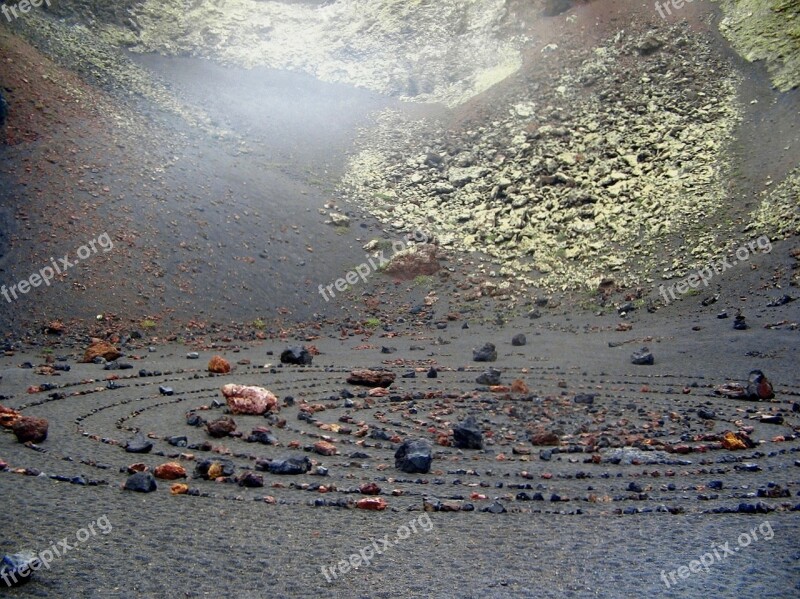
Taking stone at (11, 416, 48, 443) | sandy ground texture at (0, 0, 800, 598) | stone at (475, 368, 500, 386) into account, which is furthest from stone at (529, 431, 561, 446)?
stone at (11, 416, 48, 443)

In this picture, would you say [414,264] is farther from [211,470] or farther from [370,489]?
[370,489]

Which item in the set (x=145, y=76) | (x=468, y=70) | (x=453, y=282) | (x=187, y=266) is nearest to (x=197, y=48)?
(x=145, y=76)

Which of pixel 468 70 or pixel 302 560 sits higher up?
pixel 468 70

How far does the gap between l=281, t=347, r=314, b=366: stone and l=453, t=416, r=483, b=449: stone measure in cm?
938

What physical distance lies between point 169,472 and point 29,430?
2935mm

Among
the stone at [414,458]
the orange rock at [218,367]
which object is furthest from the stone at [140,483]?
the orange rock at [218,367]

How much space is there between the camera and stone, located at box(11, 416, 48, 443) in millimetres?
9984

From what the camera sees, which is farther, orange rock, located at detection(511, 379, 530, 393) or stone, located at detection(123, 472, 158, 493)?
orange rock, located at detection(511, 379, 530, 393)

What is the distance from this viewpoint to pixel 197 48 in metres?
49.8

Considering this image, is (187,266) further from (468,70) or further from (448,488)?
(468,70)

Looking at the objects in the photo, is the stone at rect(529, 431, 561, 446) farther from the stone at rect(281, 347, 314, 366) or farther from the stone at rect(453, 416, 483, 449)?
the stone at rect(281, 347, 314, 366)

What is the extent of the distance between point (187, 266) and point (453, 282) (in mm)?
11806

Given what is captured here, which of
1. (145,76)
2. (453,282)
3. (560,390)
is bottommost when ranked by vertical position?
(560,390)

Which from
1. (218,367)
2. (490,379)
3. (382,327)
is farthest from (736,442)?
(382,327)
